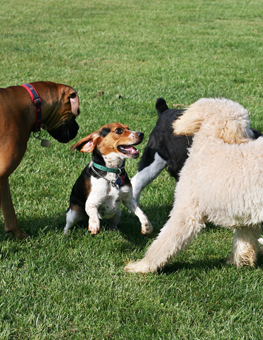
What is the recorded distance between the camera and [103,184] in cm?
385

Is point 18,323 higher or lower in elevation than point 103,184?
lower

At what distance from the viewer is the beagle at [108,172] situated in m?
3.77

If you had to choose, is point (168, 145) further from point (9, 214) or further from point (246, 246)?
point (9, 214)

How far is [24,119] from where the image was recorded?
3.50 metres

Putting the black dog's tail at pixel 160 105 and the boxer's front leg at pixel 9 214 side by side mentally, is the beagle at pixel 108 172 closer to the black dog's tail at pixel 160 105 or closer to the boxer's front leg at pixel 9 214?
the boxer's front leg at pixel 9 214

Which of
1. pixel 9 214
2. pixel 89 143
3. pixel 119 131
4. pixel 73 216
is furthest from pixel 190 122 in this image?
pixel 9 214

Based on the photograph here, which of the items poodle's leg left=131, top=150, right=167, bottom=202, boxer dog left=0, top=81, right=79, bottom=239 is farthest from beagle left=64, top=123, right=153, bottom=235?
poodle's leg left=131, top=150, right=167, bottom=202

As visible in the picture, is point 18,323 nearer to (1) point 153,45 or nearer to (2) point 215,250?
(2) point 215,250

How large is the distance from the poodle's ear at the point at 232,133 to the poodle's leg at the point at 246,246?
82 centimetres

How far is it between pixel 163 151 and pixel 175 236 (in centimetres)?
143

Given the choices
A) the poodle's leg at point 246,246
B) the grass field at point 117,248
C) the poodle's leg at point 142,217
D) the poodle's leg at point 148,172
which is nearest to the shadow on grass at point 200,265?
the grass field at point 117,248

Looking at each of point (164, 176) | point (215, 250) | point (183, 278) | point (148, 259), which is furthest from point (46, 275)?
point (164, 176)

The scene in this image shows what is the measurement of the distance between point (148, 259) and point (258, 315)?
101 cm

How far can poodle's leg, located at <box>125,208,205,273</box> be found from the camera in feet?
10.6
